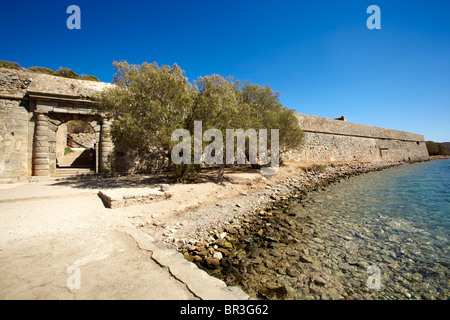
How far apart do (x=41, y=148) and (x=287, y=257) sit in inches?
544

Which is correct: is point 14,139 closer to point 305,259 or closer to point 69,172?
point 69,172

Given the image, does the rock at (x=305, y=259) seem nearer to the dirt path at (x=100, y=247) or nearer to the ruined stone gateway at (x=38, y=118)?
the dirt path at (x=100, y=247)

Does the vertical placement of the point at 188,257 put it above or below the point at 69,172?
below

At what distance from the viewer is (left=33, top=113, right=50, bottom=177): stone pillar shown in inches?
428

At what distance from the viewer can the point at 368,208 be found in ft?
28.7

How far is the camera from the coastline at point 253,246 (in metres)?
3.70

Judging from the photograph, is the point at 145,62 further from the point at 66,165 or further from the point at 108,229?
the point at 66,165

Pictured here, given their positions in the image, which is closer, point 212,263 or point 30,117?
point 212,263

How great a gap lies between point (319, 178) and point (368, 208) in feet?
24.8

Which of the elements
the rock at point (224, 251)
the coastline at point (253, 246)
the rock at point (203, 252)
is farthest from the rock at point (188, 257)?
the rock at point (224, 251)

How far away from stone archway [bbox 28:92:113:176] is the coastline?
7.90 meters

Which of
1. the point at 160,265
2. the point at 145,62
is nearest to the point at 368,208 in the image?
the point at 160,265

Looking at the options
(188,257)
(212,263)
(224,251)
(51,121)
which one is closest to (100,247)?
(188,257)

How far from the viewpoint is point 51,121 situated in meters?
11.4
